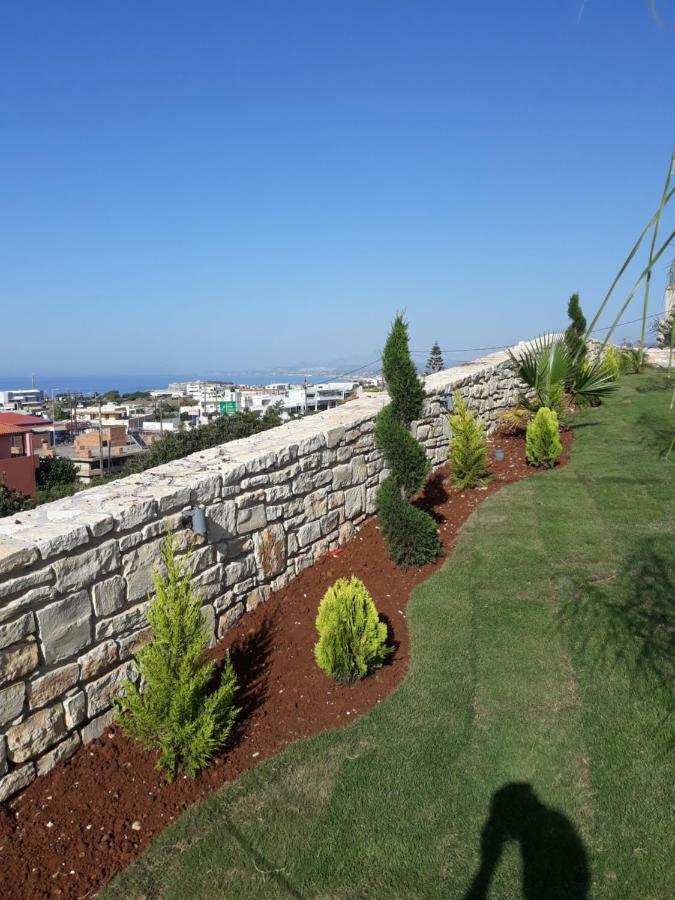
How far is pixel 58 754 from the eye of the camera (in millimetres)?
3893

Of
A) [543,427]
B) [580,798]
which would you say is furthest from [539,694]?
[543,427]

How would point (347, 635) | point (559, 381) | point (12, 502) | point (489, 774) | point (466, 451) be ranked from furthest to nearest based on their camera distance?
point (12, 502) → point (559, 381) → point (466, 451) → point (347, 635) → point (489, 774)

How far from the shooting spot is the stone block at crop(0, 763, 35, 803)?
141 inches

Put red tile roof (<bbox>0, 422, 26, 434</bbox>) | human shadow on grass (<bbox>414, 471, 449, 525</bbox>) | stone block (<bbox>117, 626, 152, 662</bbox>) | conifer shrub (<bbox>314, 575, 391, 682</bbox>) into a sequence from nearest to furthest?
1. stone block (<bbox>117, 626, 152, 662</bbox>)
2. conifer shrub (<bbox>314, 575, 391, 682</bbox>)
3. human shadow on grass (<bbox>414, 471, 449, 525</bbox>)
4. red tile roof (<bbox>0, 422, 26, 434</bbox>)

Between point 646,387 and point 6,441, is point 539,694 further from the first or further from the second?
point 6,441

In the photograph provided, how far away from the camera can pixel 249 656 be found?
16.6 ft

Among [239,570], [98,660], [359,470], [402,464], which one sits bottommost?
[98,660]

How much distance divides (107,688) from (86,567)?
2.83 feet

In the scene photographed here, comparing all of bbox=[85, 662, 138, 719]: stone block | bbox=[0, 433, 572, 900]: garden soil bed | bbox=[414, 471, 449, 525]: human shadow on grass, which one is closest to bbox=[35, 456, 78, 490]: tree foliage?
bbox=[414, 471, 449, 525]: human shadow on grass

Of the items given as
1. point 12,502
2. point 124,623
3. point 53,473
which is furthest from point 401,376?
point 53,473

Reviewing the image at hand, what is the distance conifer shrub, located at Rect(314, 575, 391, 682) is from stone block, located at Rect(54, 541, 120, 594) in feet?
5.08

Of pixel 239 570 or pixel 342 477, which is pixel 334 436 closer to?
pixel 342 477

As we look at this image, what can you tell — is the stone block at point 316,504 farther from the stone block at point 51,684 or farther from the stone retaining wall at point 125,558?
the stone block at point 51,684

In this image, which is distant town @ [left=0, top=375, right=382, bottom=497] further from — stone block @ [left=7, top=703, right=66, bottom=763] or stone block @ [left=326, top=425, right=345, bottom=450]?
stone block @ [left=7, top=703, right=66, bottom=763]
